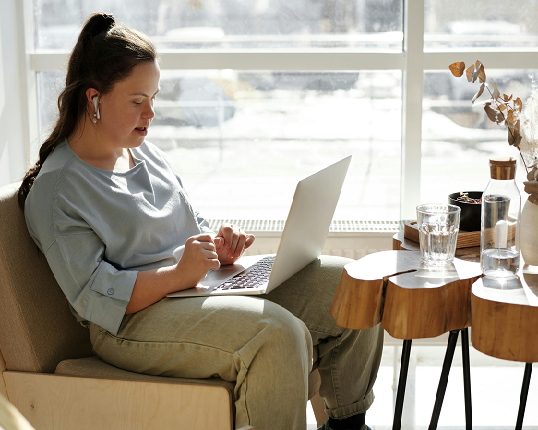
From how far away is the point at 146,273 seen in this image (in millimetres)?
1247

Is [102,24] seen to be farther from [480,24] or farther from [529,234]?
[480,24]

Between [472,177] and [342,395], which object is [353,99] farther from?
[342,395]

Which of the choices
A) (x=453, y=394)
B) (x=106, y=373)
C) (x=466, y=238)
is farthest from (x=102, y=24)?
(x=453, y=394)

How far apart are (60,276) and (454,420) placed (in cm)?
126

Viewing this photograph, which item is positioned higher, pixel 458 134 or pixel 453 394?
pixel 458 134

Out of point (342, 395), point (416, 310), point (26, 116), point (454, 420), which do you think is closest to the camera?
point (416, 310)

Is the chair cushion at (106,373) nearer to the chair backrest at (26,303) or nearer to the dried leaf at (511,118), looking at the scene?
the chair backrest at (26,303)

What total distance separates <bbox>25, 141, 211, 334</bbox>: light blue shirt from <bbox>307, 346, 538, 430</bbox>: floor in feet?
2.72

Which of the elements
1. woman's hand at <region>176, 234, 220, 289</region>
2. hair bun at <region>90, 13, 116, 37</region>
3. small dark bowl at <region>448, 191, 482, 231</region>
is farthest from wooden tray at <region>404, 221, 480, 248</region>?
hair bun at <region>90, 13, 116, 37</region>


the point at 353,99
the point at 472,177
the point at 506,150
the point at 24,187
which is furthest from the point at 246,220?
the point at 24,187

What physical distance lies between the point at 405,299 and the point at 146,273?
1.78ft

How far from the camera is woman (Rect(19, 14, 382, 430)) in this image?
114cm

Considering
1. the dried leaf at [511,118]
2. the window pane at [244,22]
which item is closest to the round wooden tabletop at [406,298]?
the dried leaf at [511,118]

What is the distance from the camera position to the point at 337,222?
2.43 meters
